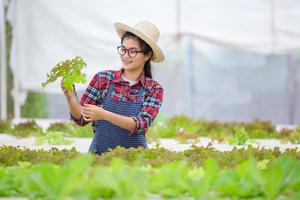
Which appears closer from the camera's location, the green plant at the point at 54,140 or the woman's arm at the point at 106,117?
the woman's arm at the point at 106,117

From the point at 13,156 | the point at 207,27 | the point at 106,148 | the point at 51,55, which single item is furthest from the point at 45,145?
the point at 207,27

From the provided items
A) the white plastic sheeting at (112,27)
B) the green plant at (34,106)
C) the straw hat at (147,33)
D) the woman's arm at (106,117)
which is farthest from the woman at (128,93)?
the green plant at (34,106)

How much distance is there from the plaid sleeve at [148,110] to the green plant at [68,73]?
0.46 m

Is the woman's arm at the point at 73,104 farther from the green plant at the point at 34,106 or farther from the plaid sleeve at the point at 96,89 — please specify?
the green plant at the point at 34,106

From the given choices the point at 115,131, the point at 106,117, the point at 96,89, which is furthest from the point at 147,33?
the point at 106,117

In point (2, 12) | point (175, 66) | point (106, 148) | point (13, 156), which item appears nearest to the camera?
point (13, 156)

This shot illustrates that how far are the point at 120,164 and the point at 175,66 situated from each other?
8757mm

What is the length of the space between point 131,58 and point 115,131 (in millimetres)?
482

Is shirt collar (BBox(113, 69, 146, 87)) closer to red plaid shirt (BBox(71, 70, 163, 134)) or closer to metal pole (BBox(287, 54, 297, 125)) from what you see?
red plaid shirt (BBox(71, 70, 163, 134))

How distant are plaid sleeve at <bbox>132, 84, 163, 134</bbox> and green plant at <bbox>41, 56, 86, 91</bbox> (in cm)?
46

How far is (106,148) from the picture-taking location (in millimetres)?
4832

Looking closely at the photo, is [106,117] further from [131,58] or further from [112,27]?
[112,27]

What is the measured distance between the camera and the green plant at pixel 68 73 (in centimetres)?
435

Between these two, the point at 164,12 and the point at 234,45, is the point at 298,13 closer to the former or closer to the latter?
the point at 234,45
